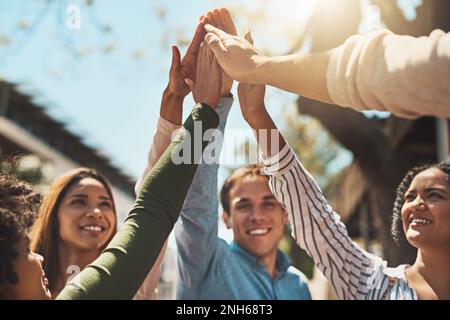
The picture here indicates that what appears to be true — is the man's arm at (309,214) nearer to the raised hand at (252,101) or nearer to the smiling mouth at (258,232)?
the raised hand at (252,101)

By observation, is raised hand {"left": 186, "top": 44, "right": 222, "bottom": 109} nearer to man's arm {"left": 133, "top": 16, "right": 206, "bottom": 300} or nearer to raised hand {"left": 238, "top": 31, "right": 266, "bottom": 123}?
man's arm {"left": 133, "top": 16, "right": 206, "bottom": 300}

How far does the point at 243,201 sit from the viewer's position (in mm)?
2443

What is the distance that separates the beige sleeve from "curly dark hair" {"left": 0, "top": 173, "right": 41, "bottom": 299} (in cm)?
73

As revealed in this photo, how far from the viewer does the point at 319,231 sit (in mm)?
1758

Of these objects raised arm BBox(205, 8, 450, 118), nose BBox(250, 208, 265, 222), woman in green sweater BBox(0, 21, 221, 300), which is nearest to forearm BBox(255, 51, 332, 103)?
raised arm BBox(205, 8, 450, 118)

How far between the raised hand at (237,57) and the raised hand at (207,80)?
2.8 inches

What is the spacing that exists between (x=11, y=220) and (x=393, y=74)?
0.84m

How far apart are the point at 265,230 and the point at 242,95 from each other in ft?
2.73

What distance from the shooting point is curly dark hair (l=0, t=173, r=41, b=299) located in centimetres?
119

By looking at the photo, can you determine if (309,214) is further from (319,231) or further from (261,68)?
(261,68)

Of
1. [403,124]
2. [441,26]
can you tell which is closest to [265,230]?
[441,26]

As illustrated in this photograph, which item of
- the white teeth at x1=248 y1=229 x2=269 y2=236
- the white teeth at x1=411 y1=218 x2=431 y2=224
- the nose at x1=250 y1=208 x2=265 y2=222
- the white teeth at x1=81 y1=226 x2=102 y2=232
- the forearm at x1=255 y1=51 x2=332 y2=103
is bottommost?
the white teeth at x1=411 y1=218 x2=431 y2=224

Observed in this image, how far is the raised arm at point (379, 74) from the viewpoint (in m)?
1.06

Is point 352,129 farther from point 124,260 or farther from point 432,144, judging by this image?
point 124,260
